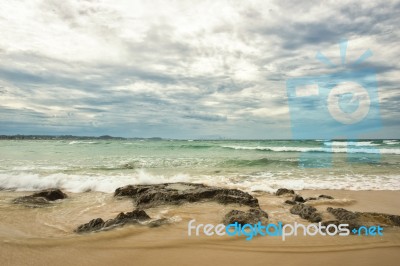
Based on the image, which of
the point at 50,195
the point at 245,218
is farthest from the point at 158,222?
the point at 50,195

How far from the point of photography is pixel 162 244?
4.12 m

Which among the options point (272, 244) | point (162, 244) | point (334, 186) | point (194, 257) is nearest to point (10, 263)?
point (162, 244)

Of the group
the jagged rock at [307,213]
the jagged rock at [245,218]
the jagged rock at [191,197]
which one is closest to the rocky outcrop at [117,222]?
the jagged rock at [245,218]

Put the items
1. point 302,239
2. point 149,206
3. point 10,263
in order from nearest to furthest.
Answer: point 10,263, point 302,239, point 149,206

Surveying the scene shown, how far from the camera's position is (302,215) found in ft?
18.6

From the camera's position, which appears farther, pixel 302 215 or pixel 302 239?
pixel 302 215

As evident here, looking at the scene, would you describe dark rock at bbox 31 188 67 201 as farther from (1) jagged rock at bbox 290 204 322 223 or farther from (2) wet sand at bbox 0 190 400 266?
(1) jagged rock at bbox 290 204 322 223

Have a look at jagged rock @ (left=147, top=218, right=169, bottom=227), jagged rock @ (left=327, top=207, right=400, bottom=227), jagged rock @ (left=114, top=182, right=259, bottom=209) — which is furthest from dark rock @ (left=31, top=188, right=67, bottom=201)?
jagged rock @ (left=327, top=207, right=400, bottom=227)

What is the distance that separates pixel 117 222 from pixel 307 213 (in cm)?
386

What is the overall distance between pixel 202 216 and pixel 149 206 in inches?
61.8

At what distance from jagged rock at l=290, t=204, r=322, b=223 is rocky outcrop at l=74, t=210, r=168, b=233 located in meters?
2.87

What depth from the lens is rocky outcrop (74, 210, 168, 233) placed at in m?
4.73

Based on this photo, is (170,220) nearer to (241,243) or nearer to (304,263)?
(241,243)

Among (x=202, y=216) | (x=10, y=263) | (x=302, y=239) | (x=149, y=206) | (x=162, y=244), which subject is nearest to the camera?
(x=10, y=263)
